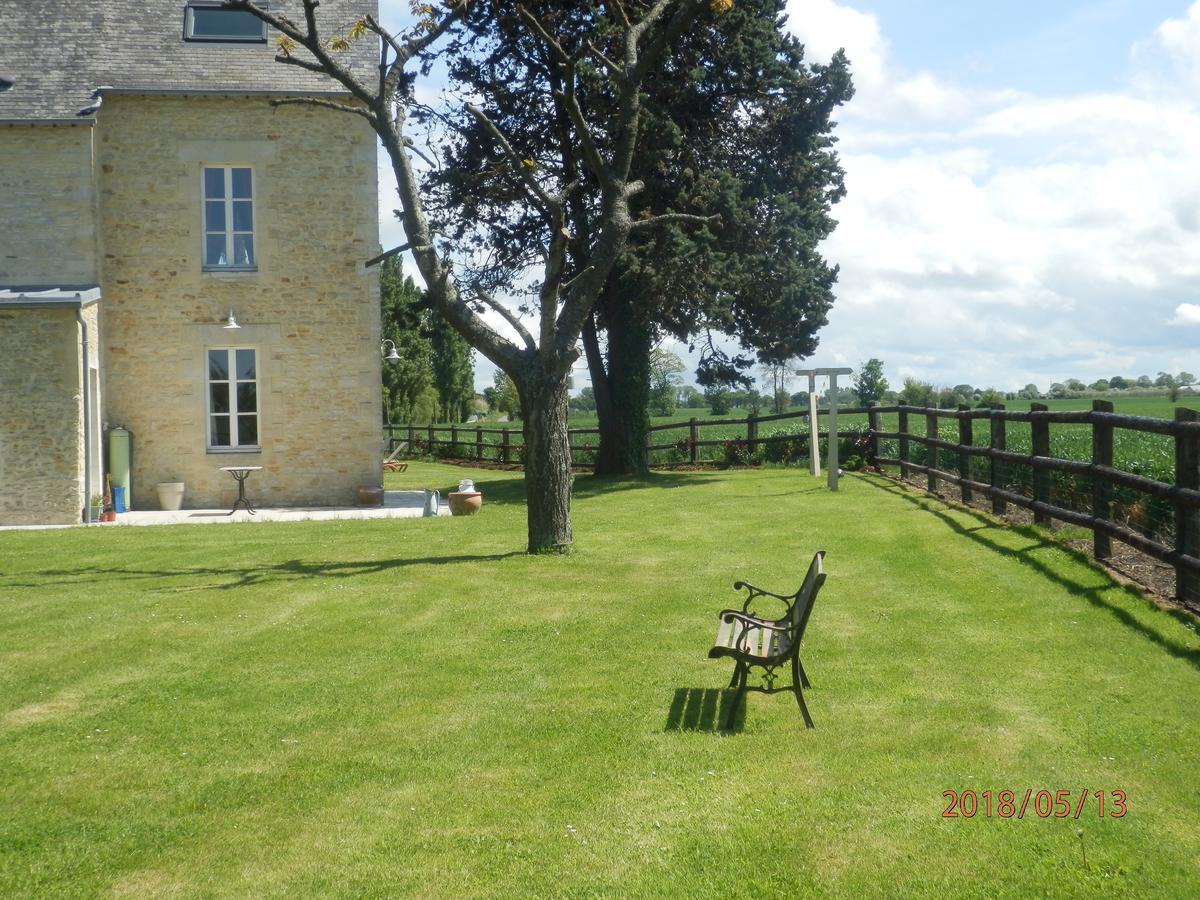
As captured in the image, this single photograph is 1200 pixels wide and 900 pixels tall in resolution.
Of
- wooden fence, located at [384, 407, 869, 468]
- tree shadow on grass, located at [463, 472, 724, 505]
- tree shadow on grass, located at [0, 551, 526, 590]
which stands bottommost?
tree shadow on grass, located at [0, 551, 526, 590]

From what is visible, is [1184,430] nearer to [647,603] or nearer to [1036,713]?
[1036,713]

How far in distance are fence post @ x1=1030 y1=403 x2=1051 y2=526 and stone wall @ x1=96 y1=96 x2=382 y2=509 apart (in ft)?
35.9

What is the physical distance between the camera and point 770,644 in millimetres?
6148

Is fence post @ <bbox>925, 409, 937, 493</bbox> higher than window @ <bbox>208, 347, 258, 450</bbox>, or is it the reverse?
window @ <bbox>208, 347, 258, 450</bbox>

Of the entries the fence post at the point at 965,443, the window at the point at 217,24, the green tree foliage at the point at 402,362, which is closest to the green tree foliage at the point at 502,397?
the green tree foliage at the point at 402,362

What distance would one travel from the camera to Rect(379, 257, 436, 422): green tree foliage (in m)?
46.3

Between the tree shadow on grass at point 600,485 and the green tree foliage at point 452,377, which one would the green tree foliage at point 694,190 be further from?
the green tree foliage at point 452,377

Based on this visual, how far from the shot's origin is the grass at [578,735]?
4164mm

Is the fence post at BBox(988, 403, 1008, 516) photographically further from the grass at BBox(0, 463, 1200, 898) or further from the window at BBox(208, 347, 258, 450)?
the window at BBox(208, 347, 258, 450)

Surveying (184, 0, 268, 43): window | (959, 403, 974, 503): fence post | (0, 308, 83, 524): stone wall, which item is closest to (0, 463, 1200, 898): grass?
(959, 403, 974, 503): fence post

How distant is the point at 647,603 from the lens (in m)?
9.19

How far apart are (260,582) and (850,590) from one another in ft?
17.7

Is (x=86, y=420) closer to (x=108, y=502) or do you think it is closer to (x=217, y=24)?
(x=108, y=502)

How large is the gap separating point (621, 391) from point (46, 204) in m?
11.5
